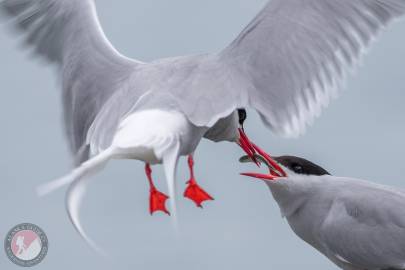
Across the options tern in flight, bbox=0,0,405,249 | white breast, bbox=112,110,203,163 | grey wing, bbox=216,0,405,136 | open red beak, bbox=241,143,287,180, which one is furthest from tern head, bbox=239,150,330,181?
white breast, bbox=112,110,203,163

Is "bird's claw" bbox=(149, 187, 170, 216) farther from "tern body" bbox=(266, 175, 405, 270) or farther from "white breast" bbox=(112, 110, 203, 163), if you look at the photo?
"tern body" bbox=(266, 175, 405, 270)

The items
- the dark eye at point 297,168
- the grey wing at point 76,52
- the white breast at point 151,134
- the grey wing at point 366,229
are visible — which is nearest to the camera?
the white breast at point 151,134

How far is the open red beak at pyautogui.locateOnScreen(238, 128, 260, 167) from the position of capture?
5.94 metres

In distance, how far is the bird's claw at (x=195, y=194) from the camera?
5191mm

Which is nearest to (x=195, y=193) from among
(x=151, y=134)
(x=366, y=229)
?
(x=151, y=134)

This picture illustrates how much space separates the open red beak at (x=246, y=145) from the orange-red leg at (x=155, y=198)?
2.86 feet

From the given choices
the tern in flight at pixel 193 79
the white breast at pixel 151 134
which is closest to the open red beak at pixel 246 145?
the tern in flight at pixel 193 79

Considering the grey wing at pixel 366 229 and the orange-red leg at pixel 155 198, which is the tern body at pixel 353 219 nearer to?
the grey wing at pixel 366 229

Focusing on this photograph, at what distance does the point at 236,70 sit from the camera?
5133 millimetres

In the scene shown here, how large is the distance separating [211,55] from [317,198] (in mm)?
1412

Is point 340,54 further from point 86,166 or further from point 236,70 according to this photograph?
point 86,166

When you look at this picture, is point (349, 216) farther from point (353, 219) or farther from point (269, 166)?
point (269, 166)

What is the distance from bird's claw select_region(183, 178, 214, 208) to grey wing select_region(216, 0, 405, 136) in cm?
48

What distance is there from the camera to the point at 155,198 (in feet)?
16.9
